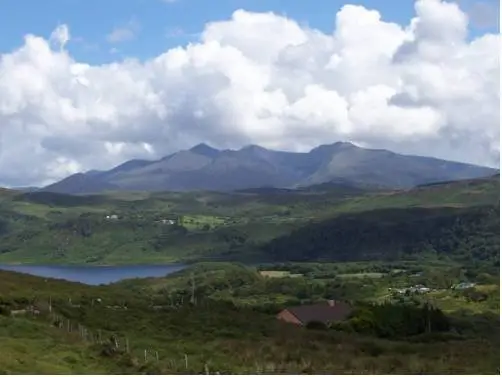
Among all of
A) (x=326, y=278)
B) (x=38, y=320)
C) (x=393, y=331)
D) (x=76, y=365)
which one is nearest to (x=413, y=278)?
(x=326, y=278)

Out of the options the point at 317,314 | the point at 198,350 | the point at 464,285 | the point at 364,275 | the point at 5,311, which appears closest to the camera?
the point at 198,350

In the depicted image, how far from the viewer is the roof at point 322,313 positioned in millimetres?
69012

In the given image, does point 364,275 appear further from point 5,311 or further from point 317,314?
point 5,311

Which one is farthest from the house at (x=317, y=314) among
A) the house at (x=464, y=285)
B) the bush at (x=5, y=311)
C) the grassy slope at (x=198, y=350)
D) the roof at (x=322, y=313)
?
the house at (x=464, y=285)

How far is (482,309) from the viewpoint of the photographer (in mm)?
103812

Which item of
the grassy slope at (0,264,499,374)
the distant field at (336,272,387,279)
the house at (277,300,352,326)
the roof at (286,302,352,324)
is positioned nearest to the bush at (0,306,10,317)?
the grassy slope at (0,264,499,374)

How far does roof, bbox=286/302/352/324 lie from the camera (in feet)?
226

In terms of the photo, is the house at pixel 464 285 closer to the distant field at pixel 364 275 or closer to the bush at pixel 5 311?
the distant field at pixel 364 275

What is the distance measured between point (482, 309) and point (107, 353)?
88698mm

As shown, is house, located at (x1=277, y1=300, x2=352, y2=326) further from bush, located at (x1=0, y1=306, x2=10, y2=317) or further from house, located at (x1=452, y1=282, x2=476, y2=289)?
house, located at (x1=452, y1=282, x2=476, y2=289)

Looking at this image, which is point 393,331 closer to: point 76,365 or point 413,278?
point 76,365

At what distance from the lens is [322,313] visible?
2857 inches

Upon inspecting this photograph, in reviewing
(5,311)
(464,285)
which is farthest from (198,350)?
(464,285)

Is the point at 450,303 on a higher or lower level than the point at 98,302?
lower
